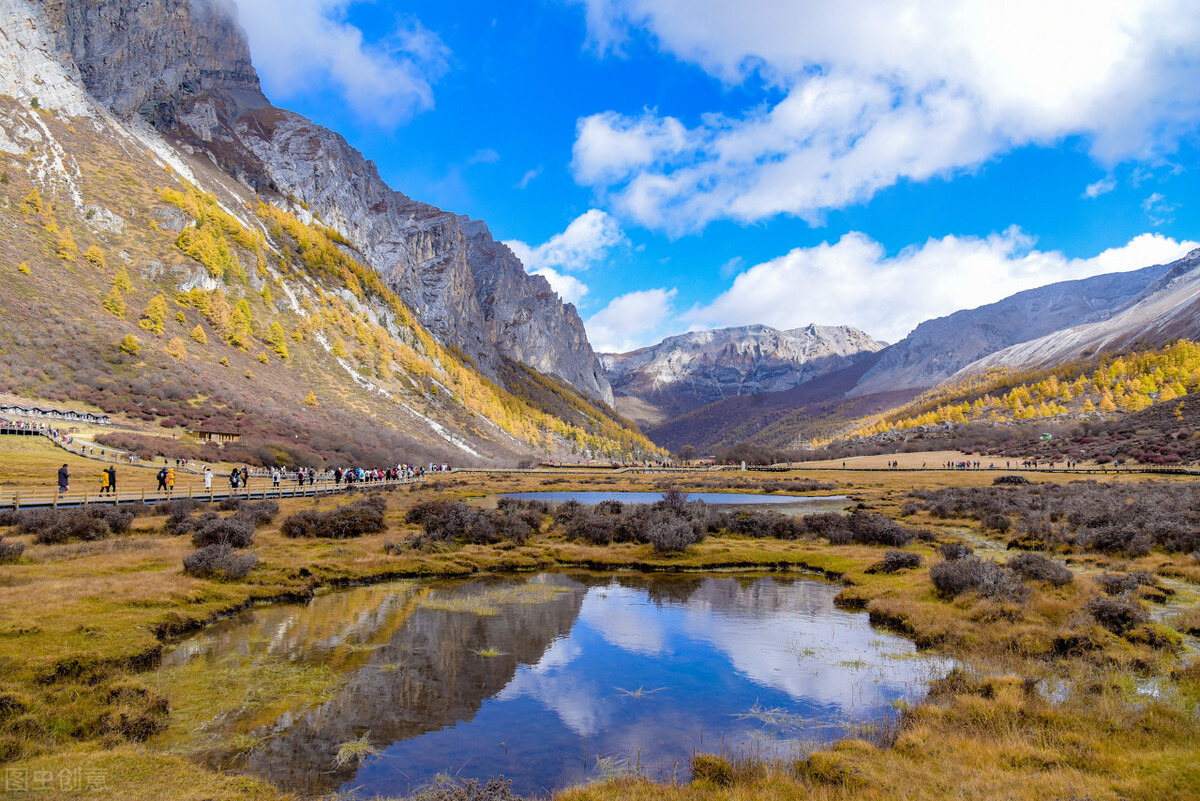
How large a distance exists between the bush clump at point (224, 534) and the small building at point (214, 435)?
47.4m

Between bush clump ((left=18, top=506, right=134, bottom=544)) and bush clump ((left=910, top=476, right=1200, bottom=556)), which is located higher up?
bush clump ((left=18, top=506, right=134, bottom=544))

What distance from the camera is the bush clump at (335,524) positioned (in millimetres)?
32312

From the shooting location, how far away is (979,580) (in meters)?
19.2

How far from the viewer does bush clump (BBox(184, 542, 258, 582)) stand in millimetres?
21578

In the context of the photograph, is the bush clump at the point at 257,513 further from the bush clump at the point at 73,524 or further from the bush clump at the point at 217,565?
the bush clump at the point at 217,565

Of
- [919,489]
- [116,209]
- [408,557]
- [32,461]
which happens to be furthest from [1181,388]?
[116,209]

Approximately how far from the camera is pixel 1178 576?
2100cm

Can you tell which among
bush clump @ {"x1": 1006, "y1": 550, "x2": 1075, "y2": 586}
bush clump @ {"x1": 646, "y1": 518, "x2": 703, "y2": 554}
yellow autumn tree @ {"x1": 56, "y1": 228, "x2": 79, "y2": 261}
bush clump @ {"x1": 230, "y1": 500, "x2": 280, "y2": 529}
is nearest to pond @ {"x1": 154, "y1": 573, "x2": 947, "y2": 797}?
bush clump @ {"x1": 1006, "y1": 550, "x2": 1075, "y2": 586}

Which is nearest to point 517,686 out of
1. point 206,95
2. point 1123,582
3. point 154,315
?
point 1123,582

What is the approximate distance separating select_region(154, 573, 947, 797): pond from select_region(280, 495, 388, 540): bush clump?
1208cm

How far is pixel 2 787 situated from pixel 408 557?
64.7 feet

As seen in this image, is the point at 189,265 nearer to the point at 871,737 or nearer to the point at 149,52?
the point at 149,52

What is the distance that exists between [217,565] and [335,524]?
1175cm

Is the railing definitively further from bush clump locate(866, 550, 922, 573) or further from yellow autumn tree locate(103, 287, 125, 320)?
yellow autumn tree locate(103, 287, 125, 320)
